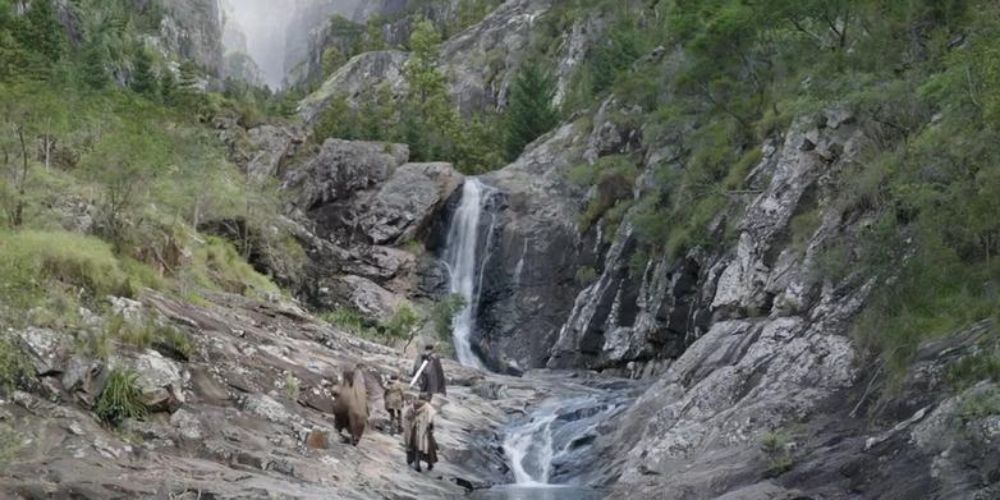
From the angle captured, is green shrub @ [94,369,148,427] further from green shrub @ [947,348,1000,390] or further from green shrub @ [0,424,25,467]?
green shrub @ [947,348,1000,390]

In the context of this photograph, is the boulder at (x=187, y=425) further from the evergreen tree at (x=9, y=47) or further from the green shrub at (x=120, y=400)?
the evergreen tree at (x=9, y=47)

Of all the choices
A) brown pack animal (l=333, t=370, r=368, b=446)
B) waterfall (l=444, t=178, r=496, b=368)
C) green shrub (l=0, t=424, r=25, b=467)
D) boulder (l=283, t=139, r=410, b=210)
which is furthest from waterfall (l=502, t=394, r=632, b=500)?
boulder (l=283, t=139, r=410, b=210)

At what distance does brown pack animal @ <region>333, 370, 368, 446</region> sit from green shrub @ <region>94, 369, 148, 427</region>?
13.8ft

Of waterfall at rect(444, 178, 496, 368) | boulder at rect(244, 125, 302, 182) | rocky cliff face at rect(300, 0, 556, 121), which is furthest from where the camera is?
rocky cliff face at rect(300, 0, 556, 121)

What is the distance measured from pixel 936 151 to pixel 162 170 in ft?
61.2

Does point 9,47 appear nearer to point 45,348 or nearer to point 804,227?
point 45,348

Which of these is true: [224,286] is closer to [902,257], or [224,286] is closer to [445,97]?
[902,257]

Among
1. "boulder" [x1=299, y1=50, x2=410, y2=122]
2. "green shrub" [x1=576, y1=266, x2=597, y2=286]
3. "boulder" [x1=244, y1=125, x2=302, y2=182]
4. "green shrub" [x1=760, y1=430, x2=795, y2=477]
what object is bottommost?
"green shrub" [x1=760, y1=430, x2=795, y2=477]

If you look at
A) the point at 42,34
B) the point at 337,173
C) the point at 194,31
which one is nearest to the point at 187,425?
the point at 337,173

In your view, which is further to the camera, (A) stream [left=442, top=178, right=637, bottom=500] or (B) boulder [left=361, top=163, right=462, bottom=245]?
(B) boulder [left=361, top=163, right=462, bottom=245]

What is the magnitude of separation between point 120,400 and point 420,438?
5724 millimetres

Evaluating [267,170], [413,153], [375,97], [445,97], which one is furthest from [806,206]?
[375,97]

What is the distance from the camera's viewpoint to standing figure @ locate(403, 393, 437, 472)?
18375mm

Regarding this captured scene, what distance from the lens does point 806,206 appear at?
23672 millimetres
